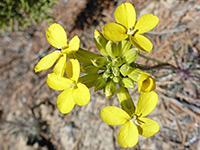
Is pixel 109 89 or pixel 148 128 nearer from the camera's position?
pixel 148 128

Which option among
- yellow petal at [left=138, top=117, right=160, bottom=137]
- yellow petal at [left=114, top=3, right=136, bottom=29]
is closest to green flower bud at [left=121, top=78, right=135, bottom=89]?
yellow petal at [left=138, top=117, right=160, bottom=137]

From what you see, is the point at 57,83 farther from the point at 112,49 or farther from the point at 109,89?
the point at 112,49

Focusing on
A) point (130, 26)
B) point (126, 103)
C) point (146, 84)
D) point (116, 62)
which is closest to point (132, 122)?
point (126, 103)

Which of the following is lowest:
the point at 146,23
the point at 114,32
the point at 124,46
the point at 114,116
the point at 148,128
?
the point at 148,128

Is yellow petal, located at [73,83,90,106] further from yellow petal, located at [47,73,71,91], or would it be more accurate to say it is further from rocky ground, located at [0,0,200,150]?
rocky ground, located at [0,0,200,150]

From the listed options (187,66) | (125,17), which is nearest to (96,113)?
(187,66)

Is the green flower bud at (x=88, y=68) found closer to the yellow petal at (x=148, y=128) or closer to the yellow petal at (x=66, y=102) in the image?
the yellow petal at (x=66, y=102)
